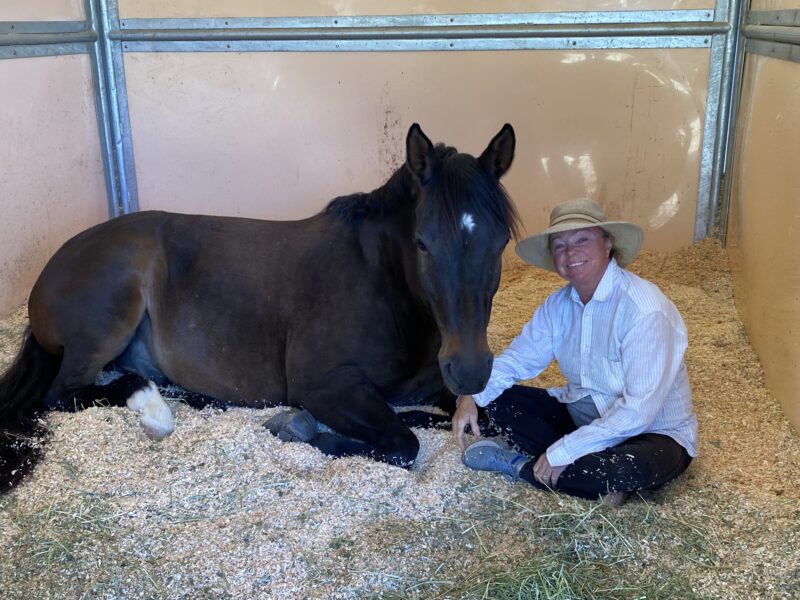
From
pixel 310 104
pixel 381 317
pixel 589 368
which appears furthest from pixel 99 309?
pixel 310 104

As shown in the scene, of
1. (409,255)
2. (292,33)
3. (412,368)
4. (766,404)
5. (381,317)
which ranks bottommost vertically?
(766,404)

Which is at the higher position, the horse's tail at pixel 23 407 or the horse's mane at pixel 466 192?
the horse's mane at pixel 466 192

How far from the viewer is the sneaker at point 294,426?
9.98ft

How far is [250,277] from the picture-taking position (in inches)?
134

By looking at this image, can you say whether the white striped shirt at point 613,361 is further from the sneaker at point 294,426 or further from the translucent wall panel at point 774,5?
the translucent wall panel at point 774,5

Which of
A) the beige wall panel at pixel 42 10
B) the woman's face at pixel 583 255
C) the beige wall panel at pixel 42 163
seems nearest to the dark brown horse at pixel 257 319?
the woman's face at pixel 583 255

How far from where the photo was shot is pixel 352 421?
9.93 ft

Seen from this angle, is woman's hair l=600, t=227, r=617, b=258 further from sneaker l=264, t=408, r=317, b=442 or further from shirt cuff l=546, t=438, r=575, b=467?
sneaker l=264, t=408, r=317, b=442

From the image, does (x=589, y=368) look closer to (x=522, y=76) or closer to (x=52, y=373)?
(x=52, y=373)

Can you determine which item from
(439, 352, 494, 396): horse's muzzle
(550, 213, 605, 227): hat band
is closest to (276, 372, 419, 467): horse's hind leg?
(439, 352, 494, 396): horse's muzzle

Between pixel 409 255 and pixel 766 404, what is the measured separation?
65.7 inches

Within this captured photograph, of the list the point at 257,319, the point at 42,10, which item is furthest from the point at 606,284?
the point at 42,10

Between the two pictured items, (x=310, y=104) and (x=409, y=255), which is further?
(x=310, y=104)

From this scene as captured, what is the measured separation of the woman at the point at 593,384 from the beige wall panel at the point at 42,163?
119 inches
